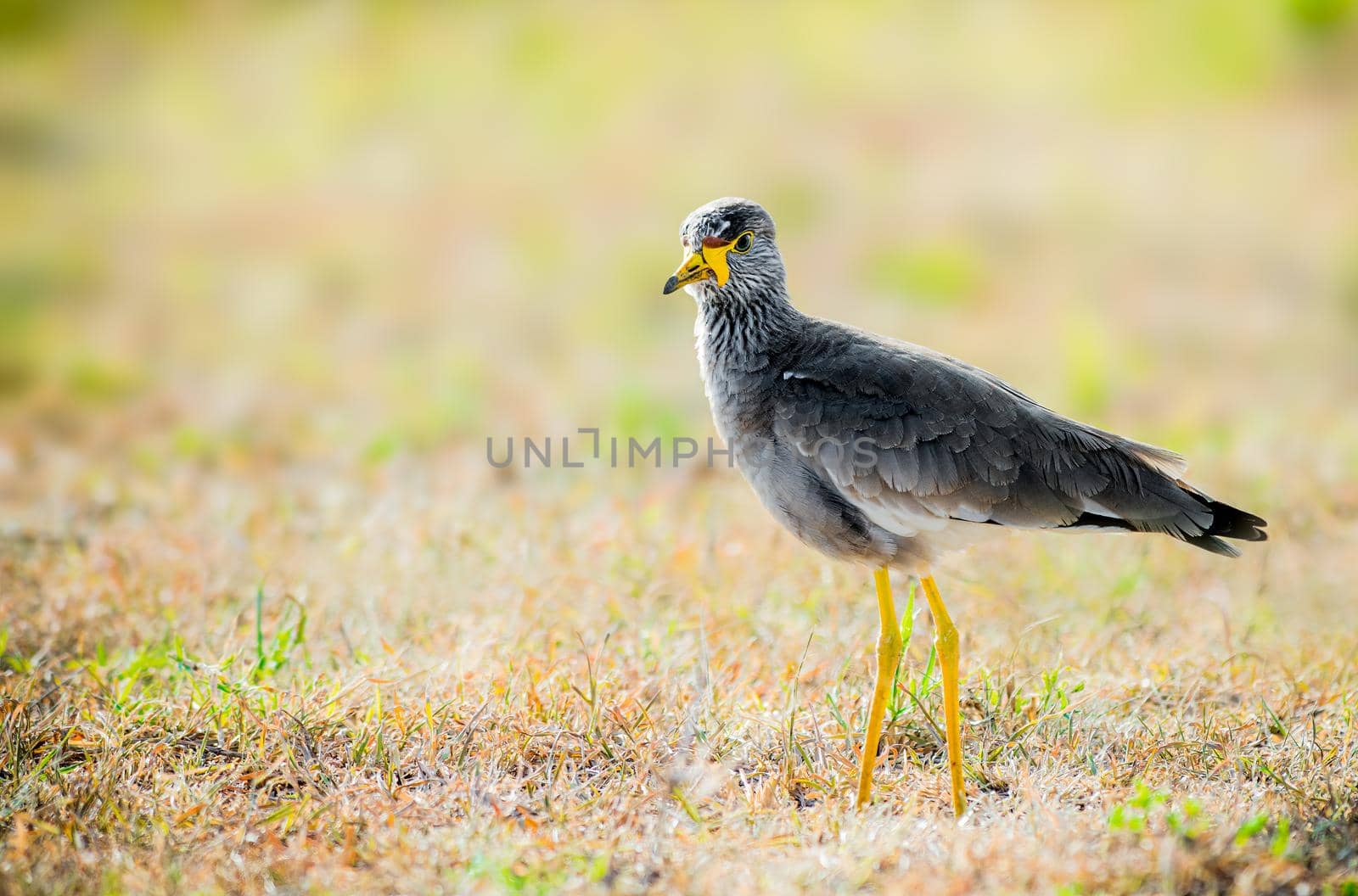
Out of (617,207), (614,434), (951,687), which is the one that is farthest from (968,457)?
(617,207)

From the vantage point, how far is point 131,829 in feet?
10.6

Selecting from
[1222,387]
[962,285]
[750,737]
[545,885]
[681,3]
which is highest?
[681,3]

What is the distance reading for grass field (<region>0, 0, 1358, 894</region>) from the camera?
10.9ft

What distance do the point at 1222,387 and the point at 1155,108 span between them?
254 inches

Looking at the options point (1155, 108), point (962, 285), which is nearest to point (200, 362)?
point (962, 285)

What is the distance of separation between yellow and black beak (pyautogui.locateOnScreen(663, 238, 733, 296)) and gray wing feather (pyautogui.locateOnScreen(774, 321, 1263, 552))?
54 cm

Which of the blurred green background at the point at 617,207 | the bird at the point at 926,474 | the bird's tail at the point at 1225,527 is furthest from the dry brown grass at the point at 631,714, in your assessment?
the blurred green background at the point at 617,207

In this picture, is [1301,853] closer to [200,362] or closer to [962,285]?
[962,285]

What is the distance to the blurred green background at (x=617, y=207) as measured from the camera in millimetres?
8438

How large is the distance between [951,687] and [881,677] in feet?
0.70

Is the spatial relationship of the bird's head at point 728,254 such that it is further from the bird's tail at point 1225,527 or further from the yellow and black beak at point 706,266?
the bird's tail at point 1225,527

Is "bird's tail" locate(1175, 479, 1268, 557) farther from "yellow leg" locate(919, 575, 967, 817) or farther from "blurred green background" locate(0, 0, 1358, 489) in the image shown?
"blurred green background" locate(0, 0, 1358, 489)

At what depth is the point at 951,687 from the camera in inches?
140

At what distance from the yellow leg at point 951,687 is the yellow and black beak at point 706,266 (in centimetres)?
124
